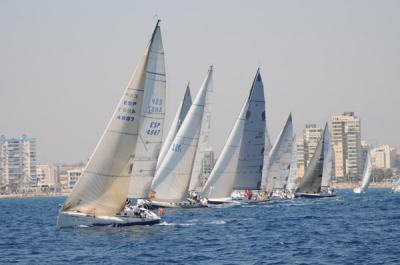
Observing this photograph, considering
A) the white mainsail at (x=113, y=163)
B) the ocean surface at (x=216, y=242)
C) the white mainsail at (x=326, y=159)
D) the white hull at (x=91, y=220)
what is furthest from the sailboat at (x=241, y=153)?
the white mainsail at (x=326, y=159)

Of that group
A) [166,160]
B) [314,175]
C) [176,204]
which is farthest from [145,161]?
[314,175]

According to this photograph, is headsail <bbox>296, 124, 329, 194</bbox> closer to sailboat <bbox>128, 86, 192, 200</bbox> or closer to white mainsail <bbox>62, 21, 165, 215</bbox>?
sailboat <bbox>128, 86, 192, 200</bbox>

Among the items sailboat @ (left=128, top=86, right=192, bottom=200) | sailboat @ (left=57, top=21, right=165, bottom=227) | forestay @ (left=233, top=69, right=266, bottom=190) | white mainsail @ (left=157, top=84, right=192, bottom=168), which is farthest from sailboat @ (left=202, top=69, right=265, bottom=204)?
sailboat @ (left=57, top=21, right=165, bottom=227)

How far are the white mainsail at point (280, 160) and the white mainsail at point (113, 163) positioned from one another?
53.4 meters

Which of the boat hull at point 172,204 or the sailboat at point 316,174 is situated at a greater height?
the sailboat at point 316,174

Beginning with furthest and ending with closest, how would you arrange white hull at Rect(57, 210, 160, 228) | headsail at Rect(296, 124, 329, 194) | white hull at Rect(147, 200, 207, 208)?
headsail at Rect(296, 124, 329, 194), white hull at Rect(147, 200, 207, 208), white hull at Rect(57, 210, 160, 228)

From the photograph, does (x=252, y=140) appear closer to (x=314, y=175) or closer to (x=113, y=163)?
(x=314, y=175)

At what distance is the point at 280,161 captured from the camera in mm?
107188

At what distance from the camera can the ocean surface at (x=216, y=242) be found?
40.3 metres

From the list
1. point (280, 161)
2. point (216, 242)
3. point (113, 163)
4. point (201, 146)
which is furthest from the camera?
point (280, 161)

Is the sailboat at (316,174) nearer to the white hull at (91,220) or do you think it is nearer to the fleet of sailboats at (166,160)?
the fleet of sailboats at (166,160)

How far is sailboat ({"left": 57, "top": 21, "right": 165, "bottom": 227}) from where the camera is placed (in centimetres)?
5275

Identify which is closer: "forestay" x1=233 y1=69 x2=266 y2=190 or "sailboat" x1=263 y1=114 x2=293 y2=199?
"forestay" x1=233 y1=69 x2=266 y2=190

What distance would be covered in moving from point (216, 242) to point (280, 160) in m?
60.4
